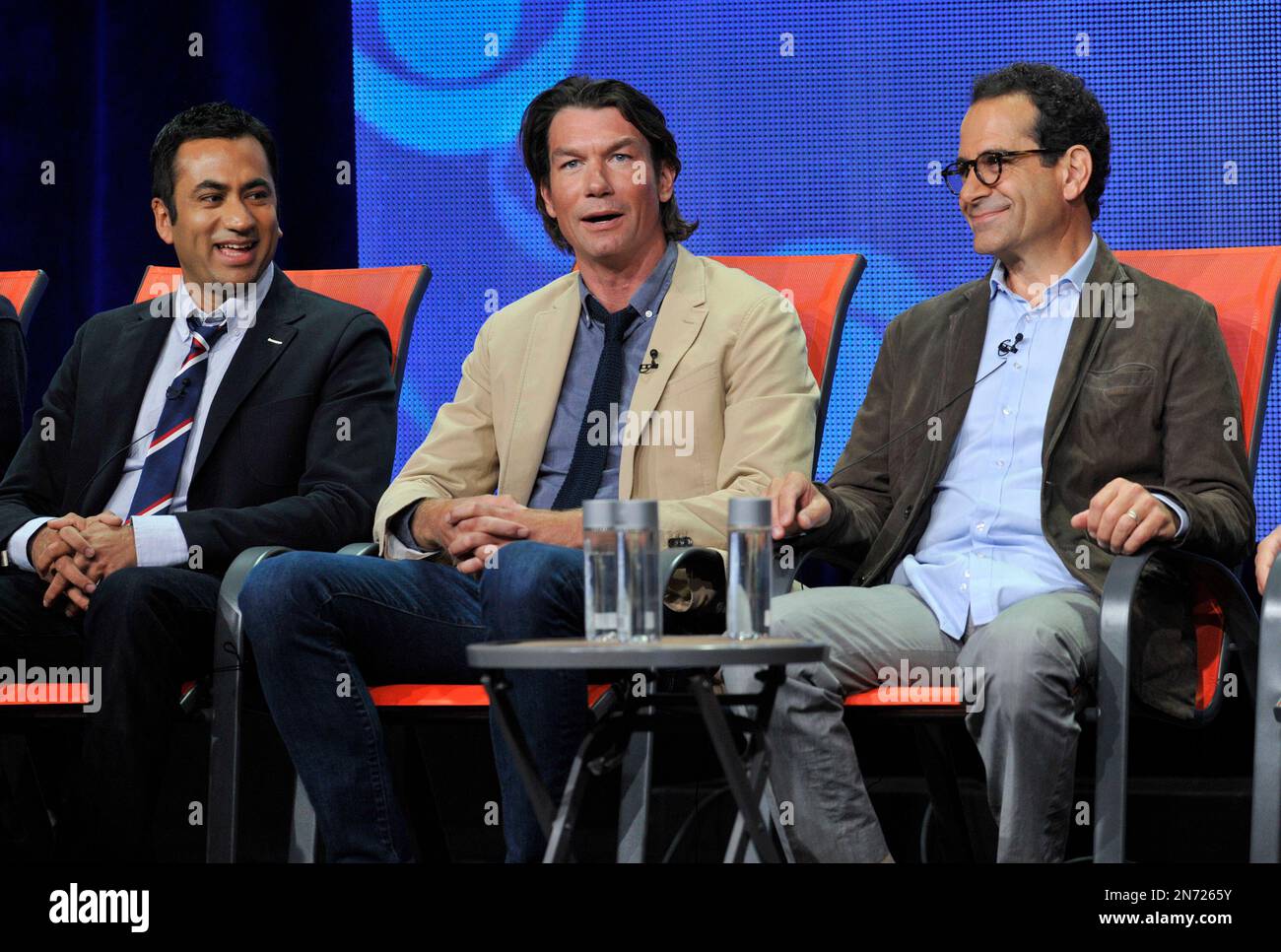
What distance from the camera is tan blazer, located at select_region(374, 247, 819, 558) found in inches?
107

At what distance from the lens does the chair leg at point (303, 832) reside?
2518 millimetres

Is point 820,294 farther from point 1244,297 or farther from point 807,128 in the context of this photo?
point 807,128

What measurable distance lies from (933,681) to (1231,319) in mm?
848

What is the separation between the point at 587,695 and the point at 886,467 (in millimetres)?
805

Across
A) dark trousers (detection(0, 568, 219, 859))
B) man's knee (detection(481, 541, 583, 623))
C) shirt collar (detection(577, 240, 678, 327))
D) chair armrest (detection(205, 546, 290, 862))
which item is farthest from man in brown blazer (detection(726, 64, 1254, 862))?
dark trousers (detection(0, 568, 219, 859))

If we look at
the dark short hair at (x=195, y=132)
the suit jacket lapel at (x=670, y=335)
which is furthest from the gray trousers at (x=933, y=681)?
the dark short hair at (x=195, y=132)

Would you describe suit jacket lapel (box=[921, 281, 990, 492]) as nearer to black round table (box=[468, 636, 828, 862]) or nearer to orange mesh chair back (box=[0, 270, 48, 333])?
black round table (box=[468, 636, 828, 862])

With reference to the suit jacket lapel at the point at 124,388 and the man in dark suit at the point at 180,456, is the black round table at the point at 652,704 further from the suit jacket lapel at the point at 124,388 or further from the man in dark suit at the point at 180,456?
the suit jacket lapel at the point at 124,388

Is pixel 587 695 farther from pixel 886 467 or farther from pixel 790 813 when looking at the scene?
pixel 886 467

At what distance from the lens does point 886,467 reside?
2.90m

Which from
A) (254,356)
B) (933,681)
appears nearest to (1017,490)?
(933,681)

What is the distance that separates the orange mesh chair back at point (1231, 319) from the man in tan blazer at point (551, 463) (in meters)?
0.49
